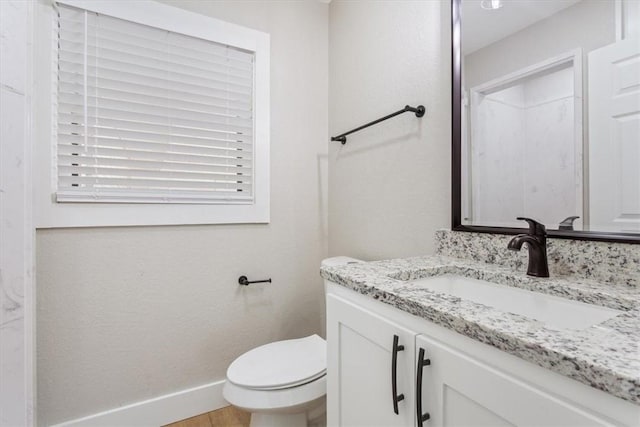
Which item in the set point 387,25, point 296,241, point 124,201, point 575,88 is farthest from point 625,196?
point 124,201

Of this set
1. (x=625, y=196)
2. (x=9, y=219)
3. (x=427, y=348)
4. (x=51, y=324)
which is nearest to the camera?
(x=427, y=348)

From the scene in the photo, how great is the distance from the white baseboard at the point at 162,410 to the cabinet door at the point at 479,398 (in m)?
1.41

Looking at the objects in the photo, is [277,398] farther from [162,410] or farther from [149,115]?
[149,115]

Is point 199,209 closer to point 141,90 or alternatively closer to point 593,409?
point 141,90

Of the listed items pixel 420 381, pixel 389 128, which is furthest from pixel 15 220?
pixel 389 128

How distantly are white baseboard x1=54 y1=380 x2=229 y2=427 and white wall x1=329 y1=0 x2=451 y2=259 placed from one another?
1.05m

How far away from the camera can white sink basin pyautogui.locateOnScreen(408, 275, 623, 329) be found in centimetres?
69

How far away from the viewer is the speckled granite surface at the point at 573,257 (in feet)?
2.47

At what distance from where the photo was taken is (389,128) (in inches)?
60.0

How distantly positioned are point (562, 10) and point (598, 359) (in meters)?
0.99

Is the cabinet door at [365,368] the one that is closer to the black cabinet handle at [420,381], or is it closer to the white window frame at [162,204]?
the black cabinet handle at [420,381]

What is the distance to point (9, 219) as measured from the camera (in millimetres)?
1097

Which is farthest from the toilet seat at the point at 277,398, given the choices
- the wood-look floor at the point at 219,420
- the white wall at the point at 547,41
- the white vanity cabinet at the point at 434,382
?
the white wall at the point at 547,41

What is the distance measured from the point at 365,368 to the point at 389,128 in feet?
3.67
